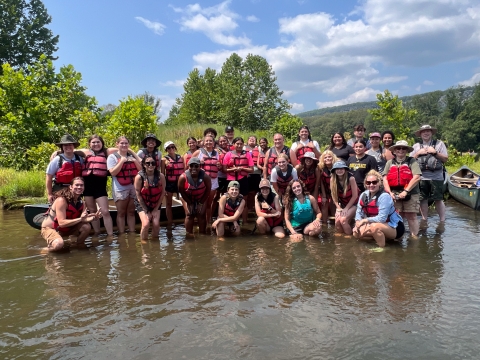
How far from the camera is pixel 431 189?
22.9ft

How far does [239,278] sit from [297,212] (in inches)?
91.4

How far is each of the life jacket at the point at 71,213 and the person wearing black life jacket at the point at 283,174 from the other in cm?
341

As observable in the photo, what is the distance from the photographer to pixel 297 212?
6.47 metres

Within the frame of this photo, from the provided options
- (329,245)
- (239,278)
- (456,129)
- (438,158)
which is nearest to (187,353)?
(239,278)

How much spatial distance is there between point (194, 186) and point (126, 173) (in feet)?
4.09

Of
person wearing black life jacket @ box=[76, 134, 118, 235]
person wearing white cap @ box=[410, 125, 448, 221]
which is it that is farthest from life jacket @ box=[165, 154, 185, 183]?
person wearing white cap @ box=[410, 125, 448, 221]

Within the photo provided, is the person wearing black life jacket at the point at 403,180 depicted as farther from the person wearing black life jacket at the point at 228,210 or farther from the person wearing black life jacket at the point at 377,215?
the person wearing black life jacket at the point at 228,210

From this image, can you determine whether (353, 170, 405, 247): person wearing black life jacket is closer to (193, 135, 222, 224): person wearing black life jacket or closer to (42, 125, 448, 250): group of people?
(42, 125, 448, 250): group of people

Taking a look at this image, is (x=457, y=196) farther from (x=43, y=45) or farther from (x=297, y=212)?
(x=43, y=45)

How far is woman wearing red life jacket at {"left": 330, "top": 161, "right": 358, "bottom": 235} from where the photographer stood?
6.33m

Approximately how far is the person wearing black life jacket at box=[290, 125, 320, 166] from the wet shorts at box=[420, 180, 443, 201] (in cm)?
211

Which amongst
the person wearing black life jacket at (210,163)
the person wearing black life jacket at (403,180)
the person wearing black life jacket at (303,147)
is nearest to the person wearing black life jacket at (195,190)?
the person wearing black life jacket at (210,163)

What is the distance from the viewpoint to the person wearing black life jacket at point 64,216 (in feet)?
18.6

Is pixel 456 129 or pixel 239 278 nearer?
pixel 239 278
